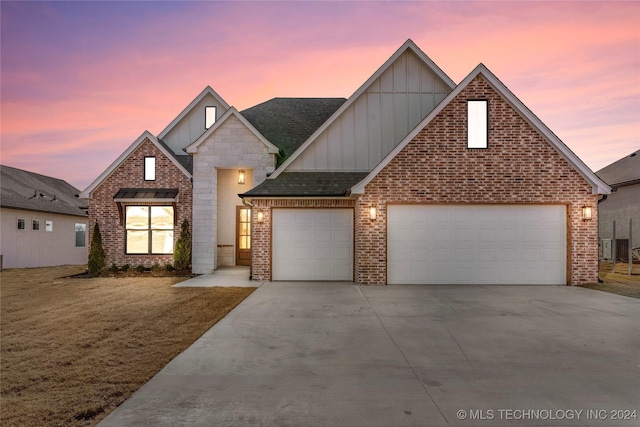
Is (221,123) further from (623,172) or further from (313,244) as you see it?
(623,172)

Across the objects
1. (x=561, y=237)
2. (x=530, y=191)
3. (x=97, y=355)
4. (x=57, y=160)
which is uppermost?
(x=57, y=160)

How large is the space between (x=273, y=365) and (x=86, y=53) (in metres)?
17.8

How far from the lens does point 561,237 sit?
1246 centimetres

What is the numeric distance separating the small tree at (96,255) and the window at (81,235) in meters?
12.0

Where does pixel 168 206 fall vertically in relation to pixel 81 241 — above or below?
above

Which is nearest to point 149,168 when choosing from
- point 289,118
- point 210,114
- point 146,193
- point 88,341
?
point 146,193

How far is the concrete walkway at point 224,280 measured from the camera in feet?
41.5

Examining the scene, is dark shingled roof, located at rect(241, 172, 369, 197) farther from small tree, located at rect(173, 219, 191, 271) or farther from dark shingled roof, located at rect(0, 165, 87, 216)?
dark shingled roof, located at rect(0, 165, 87, 216)

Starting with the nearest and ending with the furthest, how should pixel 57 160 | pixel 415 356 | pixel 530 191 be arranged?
pixel 415 356
pixel 530 191
pixel 57 160

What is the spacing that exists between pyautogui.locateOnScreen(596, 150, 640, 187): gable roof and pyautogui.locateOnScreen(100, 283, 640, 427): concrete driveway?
2039 cm

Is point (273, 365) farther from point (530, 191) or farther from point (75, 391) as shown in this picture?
point (530, 191)

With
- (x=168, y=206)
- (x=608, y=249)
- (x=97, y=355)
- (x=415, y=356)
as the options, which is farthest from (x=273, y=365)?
(x=608, y=249)

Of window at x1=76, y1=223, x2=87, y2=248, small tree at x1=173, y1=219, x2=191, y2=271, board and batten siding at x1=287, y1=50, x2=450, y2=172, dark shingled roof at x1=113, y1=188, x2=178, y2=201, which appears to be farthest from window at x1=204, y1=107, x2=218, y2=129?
window at x1=76, y1=223, x2=87, y2=248

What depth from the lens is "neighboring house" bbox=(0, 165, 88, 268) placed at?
20453mm
